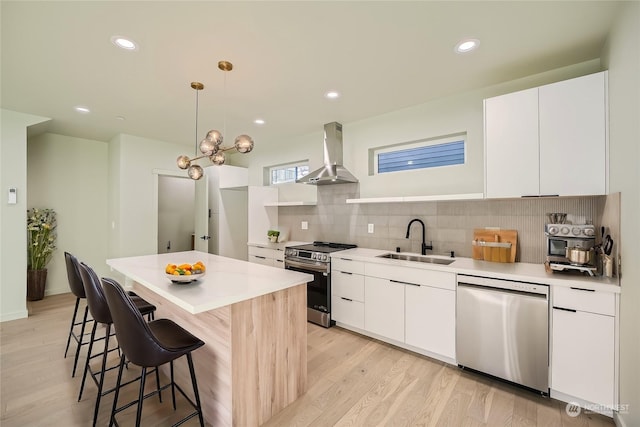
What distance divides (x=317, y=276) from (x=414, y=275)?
1.20m

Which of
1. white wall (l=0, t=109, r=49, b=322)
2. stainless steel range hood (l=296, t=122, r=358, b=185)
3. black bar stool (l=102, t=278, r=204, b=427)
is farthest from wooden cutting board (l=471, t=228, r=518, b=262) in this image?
white wall (l=0, t=109, r=49, b=322)

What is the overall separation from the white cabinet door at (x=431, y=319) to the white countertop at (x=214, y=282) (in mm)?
1174

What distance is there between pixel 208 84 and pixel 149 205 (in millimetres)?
3031

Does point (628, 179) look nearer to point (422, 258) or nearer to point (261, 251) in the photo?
point (422, 258)

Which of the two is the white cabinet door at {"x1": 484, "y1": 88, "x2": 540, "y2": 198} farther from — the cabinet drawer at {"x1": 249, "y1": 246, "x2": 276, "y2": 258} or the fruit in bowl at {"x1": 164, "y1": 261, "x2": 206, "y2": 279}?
the cabinet drawer at {"x1": 249, "y1": 246, "x2": 276, "y2": 258}

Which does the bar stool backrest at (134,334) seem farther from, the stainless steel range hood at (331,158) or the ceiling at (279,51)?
the stainless steel range hood at (331,158)

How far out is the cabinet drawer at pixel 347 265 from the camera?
304 centimetres

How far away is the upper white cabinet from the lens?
6.51ft

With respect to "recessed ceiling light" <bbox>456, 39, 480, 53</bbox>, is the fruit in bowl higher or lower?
lower

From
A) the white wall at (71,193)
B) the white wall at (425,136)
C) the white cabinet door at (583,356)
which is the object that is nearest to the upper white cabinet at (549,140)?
the white wall at (425,136)

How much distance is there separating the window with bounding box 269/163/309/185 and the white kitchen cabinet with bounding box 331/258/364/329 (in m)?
1.95

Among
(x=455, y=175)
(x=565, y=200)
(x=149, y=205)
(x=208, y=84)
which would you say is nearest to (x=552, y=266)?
(x=565, y=200)

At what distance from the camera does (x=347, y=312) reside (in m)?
3.16

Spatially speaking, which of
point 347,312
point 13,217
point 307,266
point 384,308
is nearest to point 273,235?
point 307,266
